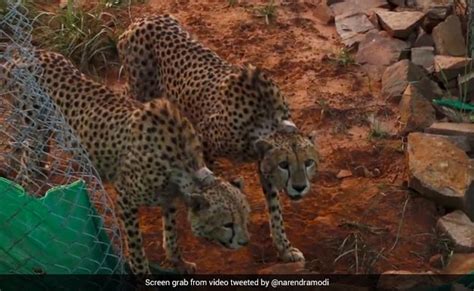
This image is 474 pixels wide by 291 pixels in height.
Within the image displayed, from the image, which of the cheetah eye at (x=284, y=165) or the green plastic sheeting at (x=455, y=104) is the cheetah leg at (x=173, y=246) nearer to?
the cheetah eye at (x=284, y=165)

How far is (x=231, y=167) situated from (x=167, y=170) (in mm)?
1382

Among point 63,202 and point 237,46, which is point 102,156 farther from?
point 237,46

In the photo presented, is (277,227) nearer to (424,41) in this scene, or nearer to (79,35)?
(424,41)

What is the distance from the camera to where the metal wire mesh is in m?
4.42

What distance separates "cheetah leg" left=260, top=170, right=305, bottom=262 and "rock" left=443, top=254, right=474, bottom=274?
85 centimetres

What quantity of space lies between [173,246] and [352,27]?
314cm

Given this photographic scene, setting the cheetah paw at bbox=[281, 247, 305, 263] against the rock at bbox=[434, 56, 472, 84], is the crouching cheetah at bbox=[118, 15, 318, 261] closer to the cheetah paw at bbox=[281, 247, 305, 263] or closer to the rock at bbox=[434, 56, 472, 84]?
the cheetah paw at bbox=[281, 247, 305, 263]

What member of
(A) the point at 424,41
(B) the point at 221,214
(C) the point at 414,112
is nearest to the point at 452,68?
(A) the point at 424,41

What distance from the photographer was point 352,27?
24.6 feet

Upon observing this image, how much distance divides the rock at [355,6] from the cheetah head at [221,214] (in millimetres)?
3471

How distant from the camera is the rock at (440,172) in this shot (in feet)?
18.0

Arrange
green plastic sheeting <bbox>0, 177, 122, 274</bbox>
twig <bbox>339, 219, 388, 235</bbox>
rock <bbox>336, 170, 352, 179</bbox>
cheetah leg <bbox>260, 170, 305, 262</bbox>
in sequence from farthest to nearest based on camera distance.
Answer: rock <bbox>336, 170, 352, 179</bbox> → twig <bbox>339, 219, 388, 235</bbox> → cheetah leg <bbox>260, 170, 305, 262</bbox> → green plastic sheeting <bbox>0, 177, 122, 274</bbox>

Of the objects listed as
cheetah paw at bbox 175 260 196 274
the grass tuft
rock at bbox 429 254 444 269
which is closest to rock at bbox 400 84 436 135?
rock at bbox 429 254 444 269

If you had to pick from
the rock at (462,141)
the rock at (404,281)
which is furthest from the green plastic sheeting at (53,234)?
the rock at (462,141)
